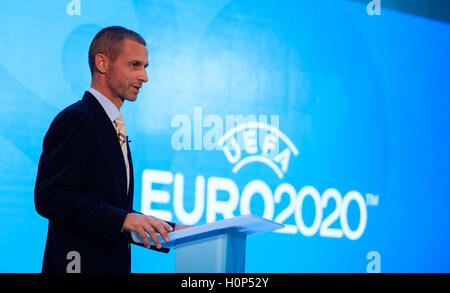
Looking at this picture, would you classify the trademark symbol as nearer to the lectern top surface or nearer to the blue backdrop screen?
the blue backdrop screen

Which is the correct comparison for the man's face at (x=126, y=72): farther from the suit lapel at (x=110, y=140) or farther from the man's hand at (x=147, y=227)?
the man's hand at (x=147, y=227)

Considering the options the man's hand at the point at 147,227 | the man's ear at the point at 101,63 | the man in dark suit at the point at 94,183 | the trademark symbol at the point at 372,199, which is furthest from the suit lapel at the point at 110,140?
the trademark symbol at the point at 372,199

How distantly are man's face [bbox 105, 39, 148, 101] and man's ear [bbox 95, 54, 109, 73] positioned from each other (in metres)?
0.01

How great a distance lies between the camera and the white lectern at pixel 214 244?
1.33 meters

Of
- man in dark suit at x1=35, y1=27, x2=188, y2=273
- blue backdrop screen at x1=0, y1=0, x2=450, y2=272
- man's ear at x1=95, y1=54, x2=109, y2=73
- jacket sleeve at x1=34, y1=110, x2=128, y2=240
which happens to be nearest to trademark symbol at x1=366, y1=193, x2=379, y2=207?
blue backdrop screen at x1=0, y1=0, x2=450, y2=272

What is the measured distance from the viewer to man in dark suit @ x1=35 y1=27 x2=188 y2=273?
145 cm

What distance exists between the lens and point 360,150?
349 centimetres

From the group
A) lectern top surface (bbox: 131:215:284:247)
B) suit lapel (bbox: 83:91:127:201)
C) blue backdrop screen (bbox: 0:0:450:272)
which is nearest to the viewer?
lectern top surface (bbox: 131:215:284:247)

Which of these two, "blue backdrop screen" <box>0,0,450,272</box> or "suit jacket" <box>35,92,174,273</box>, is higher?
"blue backdrop screen" <box>0,0,450,272</box>

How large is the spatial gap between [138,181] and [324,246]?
3.85 ft

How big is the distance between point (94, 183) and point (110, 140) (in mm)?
138

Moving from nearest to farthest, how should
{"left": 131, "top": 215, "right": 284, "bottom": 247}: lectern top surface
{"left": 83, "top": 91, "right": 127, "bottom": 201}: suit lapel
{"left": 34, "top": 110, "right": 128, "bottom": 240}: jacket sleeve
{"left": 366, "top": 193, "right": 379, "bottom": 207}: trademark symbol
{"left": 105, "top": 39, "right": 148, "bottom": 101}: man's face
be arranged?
{"left": 131, "top": 215, "right": 284, "bottom": 247}: lectern top surface → {"left": 34, "top": 110, "right": 128, "bottom": 240}: jacket sleeve → {"left": 83, "top": 91, "right": 127, "bottom": 201}: suit lapel → {"left": 105, "top": 39, "right": 148, "bottom": 101}: man's face → {"left": 366, "top": 193, "right": 379, "bottom": 207}: trademark symbol
